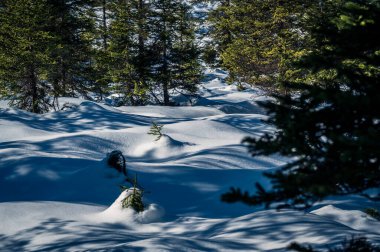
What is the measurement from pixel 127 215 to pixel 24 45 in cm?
1103

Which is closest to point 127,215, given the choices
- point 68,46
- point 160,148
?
point 160,148

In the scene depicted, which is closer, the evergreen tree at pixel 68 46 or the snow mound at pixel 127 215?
the snow mound at pixel 127 215

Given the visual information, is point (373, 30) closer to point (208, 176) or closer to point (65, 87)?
point (208, 176)

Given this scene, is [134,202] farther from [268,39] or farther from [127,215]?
[268,39]

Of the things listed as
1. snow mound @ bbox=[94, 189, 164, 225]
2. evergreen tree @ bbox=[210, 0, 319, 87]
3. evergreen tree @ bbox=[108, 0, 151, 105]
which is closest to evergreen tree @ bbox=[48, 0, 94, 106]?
evergreen tree @ bbox=[108, 0, 151, 105]

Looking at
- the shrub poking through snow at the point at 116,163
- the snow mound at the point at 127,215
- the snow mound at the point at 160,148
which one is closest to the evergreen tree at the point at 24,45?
the snow mound at the point at 160,148

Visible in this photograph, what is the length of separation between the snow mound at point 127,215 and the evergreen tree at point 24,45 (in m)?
10.2

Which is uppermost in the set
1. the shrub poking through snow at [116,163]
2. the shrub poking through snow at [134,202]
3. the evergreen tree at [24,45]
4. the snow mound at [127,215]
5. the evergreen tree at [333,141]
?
the evergreen tree at [24,45]

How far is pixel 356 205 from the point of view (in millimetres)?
6148

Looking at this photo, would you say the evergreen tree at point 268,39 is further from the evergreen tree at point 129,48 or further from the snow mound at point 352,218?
the snow mound at point 352,218

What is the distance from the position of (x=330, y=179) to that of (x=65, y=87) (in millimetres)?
17450

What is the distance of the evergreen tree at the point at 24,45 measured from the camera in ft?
47.8

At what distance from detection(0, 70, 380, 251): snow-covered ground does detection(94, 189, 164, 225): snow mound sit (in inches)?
0.5

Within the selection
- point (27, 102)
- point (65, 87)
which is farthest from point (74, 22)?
point (27, 102)
